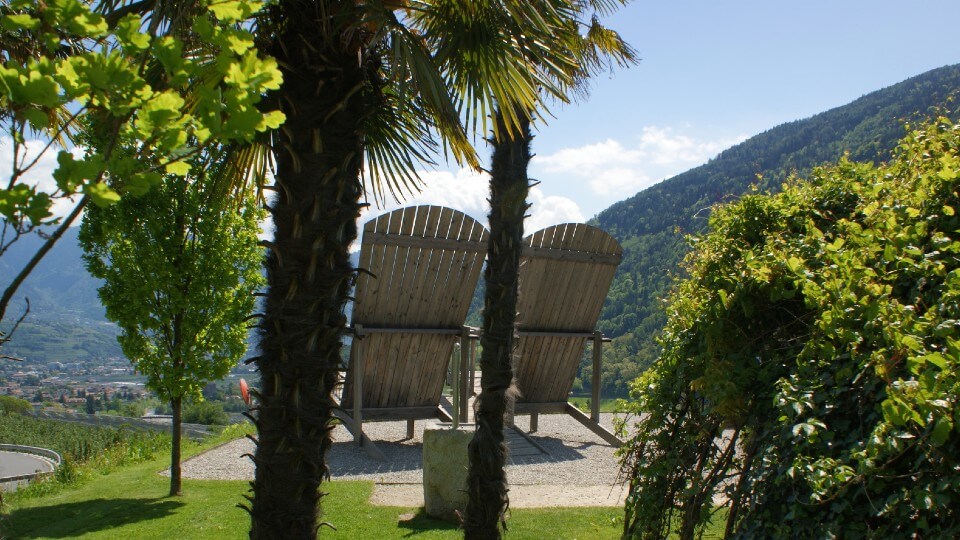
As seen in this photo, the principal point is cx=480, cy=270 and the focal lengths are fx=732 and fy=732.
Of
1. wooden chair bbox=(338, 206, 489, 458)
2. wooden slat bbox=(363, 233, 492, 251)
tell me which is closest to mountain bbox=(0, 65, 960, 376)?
wooden chair bbox=(338, 206, 489, 458)

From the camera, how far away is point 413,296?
36.6 feet

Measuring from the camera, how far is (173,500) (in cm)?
837

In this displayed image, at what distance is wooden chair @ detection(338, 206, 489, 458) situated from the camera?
10.7 metres

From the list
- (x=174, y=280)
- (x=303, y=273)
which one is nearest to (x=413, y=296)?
(x=174, y=280)

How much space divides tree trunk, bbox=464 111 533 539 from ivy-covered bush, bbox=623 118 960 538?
147 cm

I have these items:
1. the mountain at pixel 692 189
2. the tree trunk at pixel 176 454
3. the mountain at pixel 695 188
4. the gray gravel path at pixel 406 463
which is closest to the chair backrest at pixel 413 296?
the gray gravel path at pixel 406 463

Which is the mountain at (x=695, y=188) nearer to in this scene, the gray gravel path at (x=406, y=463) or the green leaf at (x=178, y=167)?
the gray gravel path at (x=406, y=463)

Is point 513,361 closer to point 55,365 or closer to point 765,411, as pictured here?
point 765,411

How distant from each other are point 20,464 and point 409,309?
9222 mm

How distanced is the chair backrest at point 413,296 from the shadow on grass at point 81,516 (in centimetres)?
353

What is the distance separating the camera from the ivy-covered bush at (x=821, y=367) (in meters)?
2.33

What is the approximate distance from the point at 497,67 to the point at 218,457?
920 cm

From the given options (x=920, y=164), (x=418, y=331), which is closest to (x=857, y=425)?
(x=920, y=164)

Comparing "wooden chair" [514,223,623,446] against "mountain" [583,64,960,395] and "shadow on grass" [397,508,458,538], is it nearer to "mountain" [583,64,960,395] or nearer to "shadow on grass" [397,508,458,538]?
"shadow on grass" [397,508,458,538]
